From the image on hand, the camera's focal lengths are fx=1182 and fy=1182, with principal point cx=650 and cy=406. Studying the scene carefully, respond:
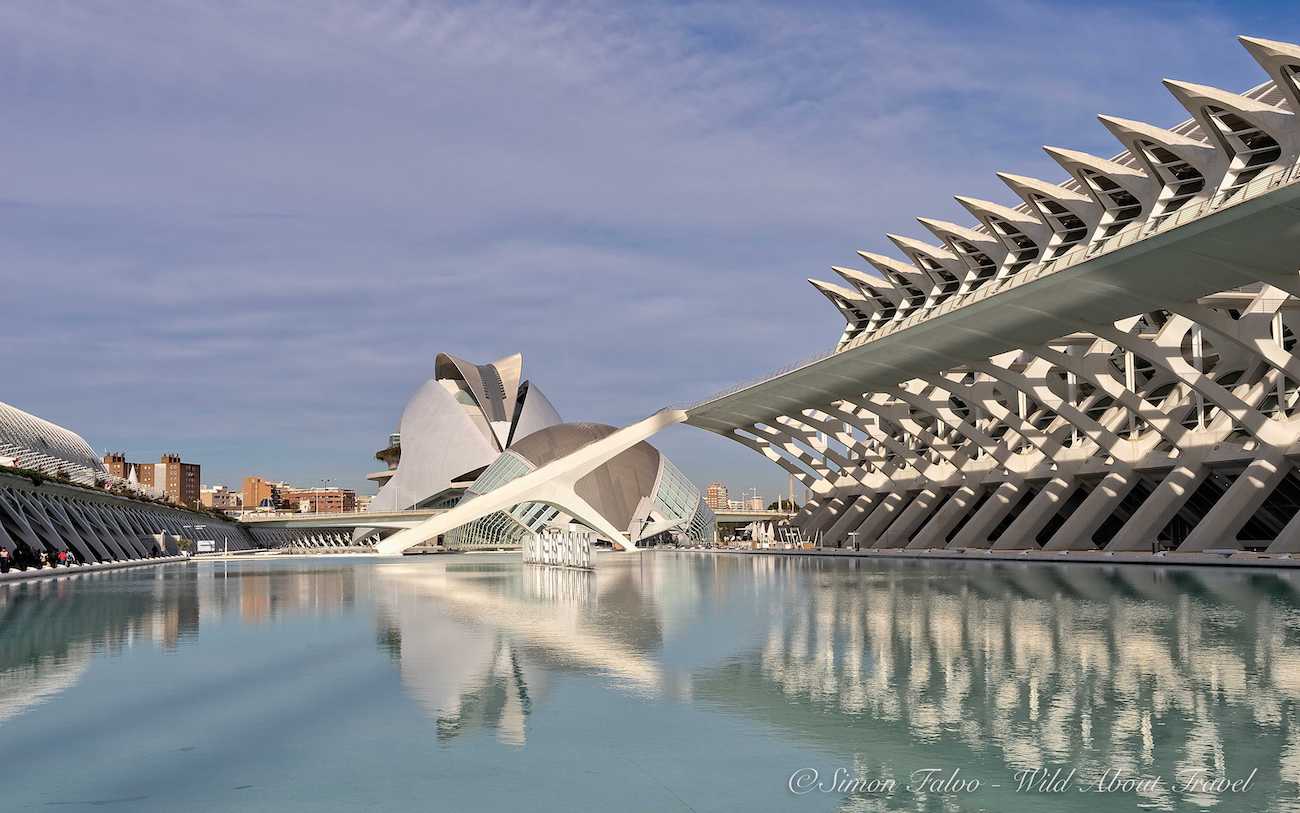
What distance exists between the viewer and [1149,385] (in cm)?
4003

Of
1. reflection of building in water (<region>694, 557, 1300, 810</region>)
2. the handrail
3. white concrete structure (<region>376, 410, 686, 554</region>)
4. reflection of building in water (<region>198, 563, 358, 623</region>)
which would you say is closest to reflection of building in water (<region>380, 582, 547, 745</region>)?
reflection of building in water (<region>694, 557, 1300, 810</region>)

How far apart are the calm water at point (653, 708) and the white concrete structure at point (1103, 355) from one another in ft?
45.4

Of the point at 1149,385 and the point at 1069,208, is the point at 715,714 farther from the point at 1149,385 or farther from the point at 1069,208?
the point at 1149,385

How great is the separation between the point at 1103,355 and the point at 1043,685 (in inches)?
1215

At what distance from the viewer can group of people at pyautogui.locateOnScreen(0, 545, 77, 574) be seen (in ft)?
114

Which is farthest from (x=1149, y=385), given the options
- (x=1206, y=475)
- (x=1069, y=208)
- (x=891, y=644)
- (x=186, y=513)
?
(x=186, y=513)

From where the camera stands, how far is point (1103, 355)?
122 feet

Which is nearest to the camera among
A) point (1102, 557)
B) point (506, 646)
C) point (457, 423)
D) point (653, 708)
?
point (653, 708)

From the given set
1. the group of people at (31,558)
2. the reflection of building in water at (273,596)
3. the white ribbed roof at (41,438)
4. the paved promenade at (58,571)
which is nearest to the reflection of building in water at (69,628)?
the reflection of building in water at (273,596)

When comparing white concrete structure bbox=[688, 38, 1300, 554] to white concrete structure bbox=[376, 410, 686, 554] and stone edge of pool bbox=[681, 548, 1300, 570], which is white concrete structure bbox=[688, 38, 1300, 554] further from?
white concrete structure bbox=[376, 410, 686, 554]

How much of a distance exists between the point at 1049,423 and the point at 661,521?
31.0 meters

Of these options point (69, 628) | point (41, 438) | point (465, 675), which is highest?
point (41, 438)

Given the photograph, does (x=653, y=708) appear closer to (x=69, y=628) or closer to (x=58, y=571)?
(x=69, y=628)

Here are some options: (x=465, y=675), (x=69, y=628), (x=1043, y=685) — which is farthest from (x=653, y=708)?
(x=69, y=628)
